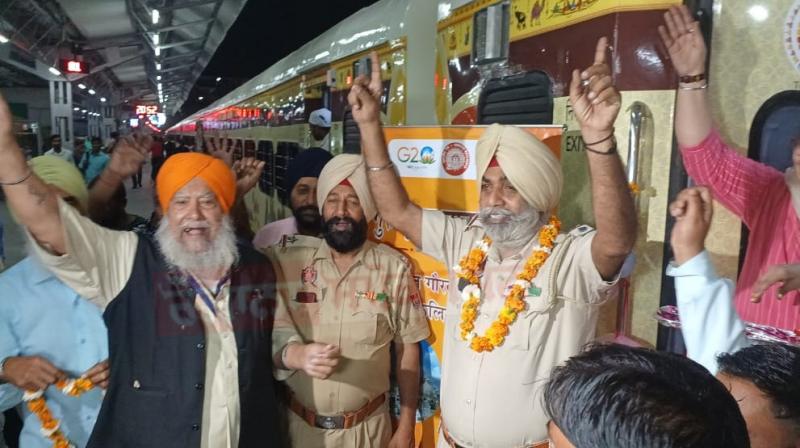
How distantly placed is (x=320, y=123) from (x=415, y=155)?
2.79 meters

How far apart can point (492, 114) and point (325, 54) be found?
293 cm

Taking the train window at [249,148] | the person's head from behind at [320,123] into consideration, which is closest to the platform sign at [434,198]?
the person's head from behind at [320,123]

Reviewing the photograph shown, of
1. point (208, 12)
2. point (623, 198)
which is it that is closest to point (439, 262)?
point (623, 198)

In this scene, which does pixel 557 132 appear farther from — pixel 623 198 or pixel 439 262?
pixel 439 262

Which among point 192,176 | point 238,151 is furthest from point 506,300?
point 238,151

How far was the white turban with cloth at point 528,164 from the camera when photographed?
214 centimetres

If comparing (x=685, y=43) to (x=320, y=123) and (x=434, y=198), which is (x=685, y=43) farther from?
(x=320, y=123)

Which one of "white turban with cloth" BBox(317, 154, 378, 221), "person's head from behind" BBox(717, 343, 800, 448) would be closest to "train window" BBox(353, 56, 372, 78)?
"white turban with cloth" BBox(317, 154, 378, 221)

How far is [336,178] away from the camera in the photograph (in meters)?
2.71

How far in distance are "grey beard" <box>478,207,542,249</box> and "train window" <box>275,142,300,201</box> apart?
4.51 metres

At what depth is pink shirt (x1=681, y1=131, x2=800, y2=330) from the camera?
79.2 inches

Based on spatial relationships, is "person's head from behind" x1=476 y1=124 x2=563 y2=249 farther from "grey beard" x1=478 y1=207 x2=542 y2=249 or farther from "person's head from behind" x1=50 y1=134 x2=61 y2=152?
"person's head from behind" x1=50 y1=134 x2=61 y2=152

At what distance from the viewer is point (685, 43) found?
2.08m

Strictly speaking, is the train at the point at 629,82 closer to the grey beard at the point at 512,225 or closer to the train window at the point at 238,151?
the grey beard at the point at 512,225
